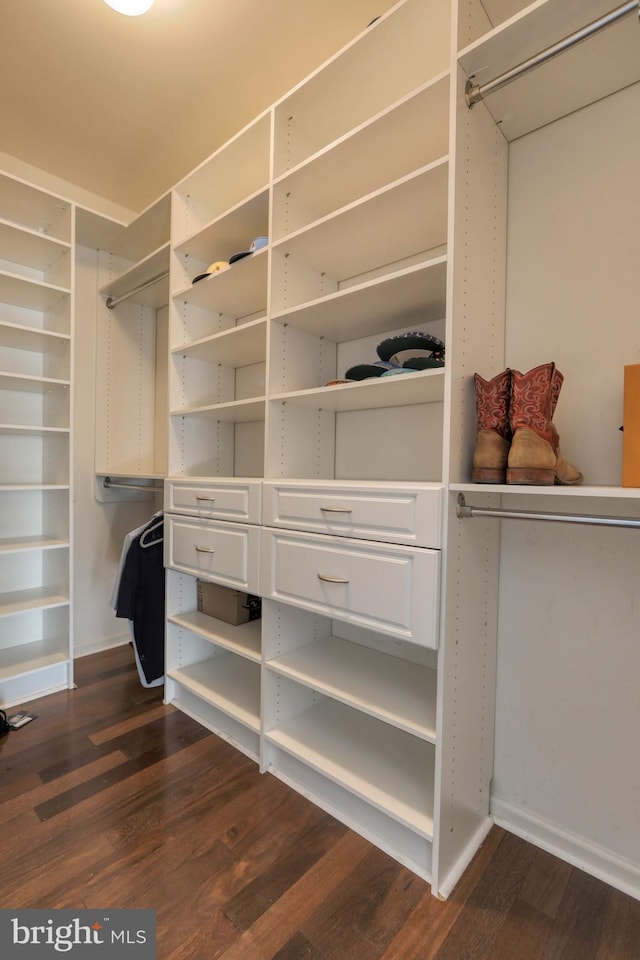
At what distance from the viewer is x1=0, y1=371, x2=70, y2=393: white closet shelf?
205 cm

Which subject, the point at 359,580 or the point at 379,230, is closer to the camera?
the point at 359,580

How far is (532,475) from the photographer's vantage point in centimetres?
104

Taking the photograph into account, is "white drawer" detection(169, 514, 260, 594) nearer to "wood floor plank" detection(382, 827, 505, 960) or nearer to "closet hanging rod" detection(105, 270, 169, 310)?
→ "wood floor plank" detection(382, 827, 505, 960)

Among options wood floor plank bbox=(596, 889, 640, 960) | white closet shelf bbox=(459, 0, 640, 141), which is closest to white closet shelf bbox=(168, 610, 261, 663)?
wood floor plank bbox=(596, 889, 640, 960)

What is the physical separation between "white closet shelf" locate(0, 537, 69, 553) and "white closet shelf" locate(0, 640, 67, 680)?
547 mm

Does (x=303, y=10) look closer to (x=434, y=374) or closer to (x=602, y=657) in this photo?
(x=434, y=374)

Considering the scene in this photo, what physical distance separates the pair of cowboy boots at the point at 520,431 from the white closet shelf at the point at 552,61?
2.56ft

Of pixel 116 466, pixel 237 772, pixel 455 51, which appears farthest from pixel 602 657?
pixel 116 466

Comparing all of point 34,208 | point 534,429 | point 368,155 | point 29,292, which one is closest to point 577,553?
point 534,429

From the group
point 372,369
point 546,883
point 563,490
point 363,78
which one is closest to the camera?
point 563,490

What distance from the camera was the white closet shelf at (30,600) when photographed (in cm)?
208

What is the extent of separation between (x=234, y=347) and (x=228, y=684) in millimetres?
1488

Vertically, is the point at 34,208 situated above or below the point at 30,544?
above

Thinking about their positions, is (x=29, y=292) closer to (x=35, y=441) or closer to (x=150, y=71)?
(x=35, y=441)
